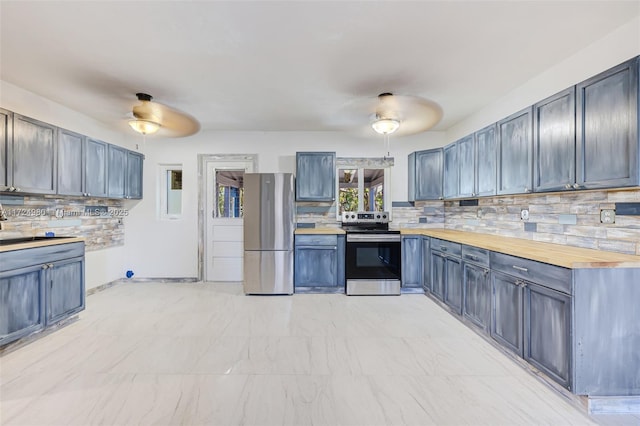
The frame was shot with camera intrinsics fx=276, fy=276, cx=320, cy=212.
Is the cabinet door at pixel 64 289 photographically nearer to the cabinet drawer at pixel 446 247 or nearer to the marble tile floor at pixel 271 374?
the marble tile floor at pixel 271 374

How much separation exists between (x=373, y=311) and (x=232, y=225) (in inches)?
103

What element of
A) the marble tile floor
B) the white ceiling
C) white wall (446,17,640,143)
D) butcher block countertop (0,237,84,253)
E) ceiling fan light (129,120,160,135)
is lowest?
the marble tile floor

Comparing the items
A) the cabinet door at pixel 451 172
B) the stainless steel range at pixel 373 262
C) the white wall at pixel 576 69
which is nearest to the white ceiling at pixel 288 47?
the white wall at pixel 576 69

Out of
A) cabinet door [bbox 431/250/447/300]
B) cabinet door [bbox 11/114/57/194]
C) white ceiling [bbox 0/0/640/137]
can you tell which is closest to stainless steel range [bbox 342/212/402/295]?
cabinet door [bbox 431/250/447/300]

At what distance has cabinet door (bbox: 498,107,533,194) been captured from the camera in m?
2.48

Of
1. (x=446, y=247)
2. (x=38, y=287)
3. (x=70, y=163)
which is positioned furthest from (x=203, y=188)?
(x=446, y=247)

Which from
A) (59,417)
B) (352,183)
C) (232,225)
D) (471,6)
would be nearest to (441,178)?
(352,183)

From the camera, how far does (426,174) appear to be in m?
4.24

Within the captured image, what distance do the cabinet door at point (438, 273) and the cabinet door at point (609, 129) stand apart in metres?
1.65

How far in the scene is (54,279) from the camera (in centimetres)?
261

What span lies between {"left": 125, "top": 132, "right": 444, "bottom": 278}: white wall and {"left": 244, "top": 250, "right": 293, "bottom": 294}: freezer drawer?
121 cm

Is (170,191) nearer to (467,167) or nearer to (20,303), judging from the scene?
(20,303)

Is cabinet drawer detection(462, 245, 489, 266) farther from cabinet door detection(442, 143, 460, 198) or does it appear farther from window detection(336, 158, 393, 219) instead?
window detection(336, 158, 393, 219)

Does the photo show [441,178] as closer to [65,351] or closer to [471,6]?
[471,6]
